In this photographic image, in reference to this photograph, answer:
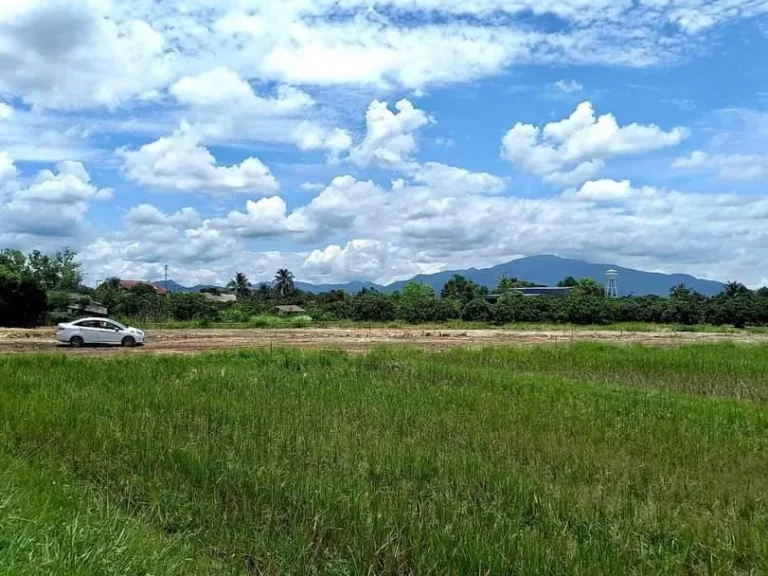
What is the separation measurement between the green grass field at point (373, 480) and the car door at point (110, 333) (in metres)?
16.4

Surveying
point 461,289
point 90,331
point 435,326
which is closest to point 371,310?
point 435,326

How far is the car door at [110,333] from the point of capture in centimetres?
3175

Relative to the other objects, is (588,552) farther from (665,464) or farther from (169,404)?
(169,404)

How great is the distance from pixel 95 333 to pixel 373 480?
27.0 meters

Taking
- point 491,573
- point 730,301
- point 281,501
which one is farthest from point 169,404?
point 730,301

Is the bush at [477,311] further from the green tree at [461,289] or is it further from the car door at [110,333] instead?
the car door at [110,333]

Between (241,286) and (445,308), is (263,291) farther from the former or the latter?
(445,308)

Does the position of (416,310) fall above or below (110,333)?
above

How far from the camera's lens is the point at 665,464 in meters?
9.19

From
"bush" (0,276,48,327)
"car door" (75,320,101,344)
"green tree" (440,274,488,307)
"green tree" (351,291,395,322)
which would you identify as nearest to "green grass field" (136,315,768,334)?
"green tree" (351,291,395,322)

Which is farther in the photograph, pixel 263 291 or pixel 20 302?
pixel 263 291

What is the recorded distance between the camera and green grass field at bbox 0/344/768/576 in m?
5.79

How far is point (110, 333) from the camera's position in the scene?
1254 inches

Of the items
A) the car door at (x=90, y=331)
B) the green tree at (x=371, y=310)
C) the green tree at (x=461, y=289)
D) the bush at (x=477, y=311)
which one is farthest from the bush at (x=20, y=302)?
the green tree at (x=461, y=289)
